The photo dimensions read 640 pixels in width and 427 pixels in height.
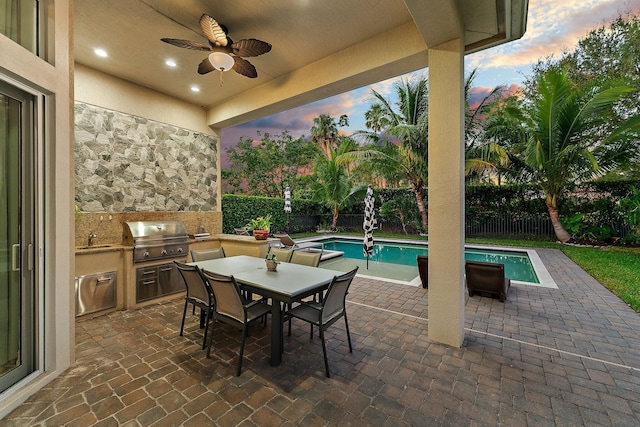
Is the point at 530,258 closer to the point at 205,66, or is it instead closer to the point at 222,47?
the point at 222,47

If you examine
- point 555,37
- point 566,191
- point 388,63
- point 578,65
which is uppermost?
point 555,37

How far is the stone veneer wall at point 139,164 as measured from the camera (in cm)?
450

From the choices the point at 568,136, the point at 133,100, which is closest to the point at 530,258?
the point at 568,136

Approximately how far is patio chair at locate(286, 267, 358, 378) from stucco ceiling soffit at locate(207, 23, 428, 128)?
281 cm

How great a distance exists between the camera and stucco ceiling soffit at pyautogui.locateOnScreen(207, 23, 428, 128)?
11.2 feet

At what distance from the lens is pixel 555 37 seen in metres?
15.5

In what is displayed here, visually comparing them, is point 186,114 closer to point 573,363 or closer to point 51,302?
point 51,302

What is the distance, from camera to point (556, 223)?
10.1 metres

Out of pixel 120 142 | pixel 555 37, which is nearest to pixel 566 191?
pixel 555 37

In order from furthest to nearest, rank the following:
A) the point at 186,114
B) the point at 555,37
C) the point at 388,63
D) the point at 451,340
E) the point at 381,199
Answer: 1. the point at 555,37
2. the point at 381,199
3. the point at 186,114
4. the point at 388,63
5. the point at 451,340

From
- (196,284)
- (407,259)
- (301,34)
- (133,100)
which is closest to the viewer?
(196,284)

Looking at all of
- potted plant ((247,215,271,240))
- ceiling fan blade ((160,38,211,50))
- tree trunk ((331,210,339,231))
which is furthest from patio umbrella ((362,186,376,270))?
tree trunk ((331,210,339,231))

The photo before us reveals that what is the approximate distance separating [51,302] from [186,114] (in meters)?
4.62

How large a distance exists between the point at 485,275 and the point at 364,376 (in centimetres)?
316
